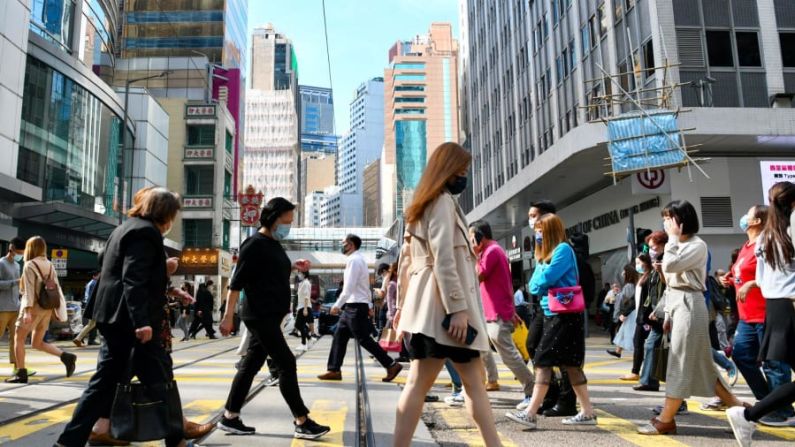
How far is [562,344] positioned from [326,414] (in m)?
2.12

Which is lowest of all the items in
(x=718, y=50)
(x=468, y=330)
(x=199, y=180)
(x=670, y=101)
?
(x=468, y=330)

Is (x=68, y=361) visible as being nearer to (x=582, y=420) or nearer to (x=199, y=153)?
(x=582, y=420)

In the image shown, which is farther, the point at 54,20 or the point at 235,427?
the point at 54,20

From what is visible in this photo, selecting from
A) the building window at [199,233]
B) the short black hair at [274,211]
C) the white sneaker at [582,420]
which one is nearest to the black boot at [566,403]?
the white sneaker at [582,420]

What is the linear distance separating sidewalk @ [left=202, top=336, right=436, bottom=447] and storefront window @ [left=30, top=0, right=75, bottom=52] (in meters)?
23.6

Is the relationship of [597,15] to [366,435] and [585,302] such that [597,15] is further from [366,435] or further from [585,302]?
[366,435]

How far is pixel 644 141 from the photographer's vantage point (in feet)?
60.4

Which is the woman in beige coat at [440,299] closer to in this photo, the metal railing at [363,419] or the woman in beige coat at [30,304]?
the metal railing at [363,419]

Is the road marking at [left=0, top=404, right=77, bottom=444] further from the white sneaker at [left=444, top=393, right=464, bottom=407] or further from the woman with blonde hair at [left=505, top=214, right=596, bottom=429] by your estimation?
the woman with blonde hair at [left=505, top=214, right=596, bottom=429]

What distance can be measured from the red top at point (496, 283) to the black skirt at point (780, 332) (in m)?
2.19

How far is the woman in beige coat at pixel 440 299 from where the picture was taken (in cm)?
311

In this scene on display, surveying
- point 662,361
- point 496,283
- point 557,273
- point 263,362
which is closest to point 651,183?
point 662,361

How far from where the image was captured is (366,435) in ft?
14.1

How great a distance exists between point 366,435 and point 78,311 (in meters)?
15.9
